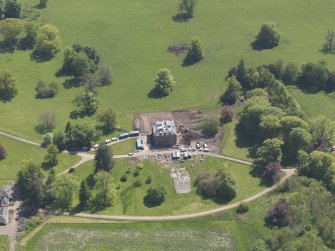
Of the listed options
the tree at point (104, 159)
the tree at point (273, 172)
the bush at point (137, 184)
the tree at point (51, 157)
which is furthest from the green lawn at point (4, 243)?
the tree at point (273, 172)

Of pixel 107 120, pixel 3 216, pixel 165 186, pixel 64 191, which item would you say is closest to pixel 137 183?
pixel 165 186

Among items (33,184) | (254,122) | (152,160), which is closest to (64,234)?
(33,184)

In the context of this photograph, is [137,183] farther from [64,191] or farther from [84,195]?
[64,191]

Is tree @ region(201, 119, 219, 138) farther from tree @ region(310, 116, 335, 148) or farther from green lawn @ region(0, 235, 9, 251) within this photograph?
green lawn @ region(0, 235, 9, 251)

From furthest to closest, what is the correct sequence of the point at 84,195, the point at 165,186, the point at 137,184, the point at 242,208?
the point at 137,184, the point at 165,186, the point at 84,195, the point at 242,208

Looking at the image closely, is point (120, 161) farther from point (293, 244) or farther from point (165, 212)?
point (293, 244)

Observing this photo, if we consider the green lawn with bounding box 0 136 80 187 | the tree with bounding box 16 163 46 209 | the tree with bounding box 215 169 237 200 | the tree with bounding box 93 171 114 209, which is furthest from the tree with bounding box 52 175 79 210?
the tree with bounding box 215 169 237 200

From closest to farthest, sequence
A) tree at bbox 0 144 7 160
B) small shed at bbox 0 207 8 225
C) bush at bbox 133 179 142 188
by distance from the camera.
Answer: small shed at bbox 0 207 8 225 < bush at bbox 133 179 142 188 < tree at bbox 0 144 7 160
